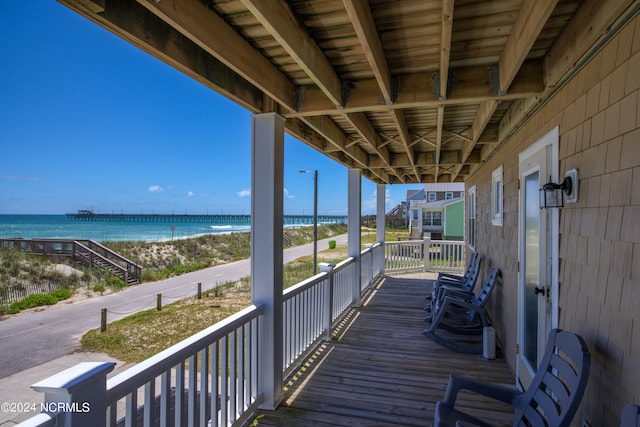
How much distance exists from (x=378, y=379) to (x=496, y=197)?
9.66 feet

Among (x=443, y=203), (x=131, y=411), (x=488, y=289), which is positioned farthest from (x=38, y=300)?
(x=443, y=203)

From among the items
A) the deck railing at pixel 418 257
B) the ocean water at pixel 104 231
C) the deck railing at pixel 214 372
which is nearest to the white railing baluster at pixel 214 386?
the deck railing at pixel 214 372

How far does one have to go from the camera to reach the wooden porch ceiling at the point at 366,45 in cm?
147

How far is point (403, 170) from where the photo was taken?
24.3ft

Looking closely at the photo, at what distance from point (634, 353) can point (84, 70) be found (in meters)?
44.5

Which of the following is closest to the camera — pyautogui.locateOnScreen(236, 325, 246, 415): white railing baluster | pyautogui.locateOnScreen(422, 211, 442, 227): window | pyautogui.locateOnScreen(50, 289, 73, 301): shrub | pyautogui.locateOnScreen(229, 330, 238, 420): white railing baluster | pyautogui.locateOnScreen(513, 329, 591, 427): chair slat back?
pyautogui.locateOnScreen(513, 329, 591, 427): chair slat back

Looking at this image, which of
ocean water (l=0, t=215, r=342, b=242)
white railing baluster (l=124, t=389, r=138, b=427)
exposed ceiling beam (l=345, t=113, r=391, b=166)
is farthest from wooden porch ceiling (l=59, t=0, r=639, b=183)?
ocean water (l=0, t=215, r=342, b=242)

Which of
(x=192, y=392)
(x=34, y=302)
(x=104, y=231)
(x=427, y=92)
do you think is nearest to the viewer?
(x=192, y=392)

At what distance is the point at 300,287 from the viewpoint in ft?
11.4

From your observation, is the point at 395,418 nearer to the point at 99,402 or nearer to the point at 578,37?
the point at 99,402

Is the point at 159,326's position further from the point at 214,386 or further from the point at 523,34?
the point at 523,34

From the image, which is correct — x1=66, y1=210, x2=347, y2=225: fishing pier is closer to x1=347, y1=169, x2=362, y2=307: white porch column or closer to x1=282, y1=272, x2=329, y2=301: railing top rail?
x1=347, y1=169, x2=362, y2=307: white porch column

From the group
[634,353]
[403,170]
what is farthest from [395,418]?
[403,170]

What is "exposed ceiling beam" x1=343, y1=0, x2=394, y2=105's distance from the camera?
4.70ft
